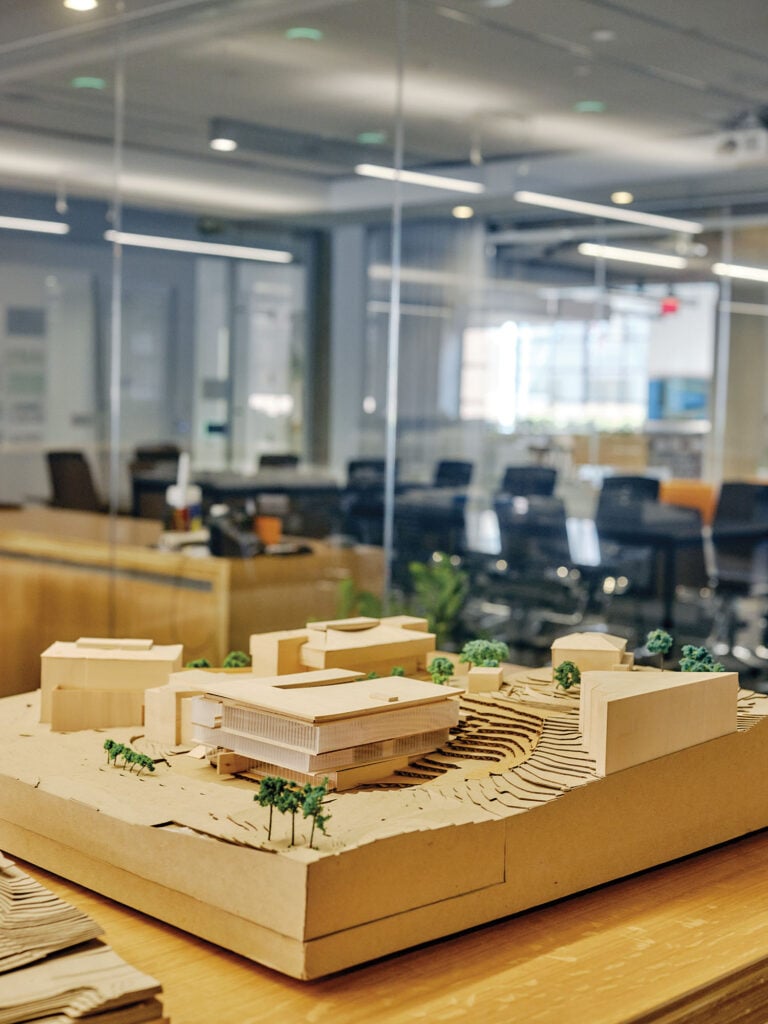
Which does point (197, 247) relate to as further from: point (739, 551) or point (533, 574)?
point (739, 551)

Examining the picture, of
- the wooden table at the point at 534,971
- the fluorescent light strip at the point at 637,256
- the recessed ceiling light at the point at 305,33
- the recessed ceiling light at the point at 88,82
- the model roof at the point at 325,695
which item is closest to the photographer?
the wooden table at the point at 534,971

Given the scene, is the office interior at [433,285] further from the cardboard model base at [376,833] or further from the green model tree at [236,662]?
the cardboard model base at [376,833]

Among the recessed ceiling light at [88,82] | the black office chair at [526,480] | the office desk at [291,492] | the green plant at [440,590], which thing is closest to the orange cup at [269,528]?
the office desk at [291,492]

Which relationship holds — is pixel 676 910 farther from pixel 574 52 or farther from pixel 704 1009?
pixel 574 52

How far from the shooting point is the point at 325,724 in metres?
1.39

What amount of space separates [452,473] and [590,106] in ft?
4.67

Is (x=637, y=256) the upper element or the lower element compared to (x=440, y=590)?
upper

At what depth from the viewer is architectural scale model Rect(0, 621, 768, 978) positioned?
1.22 meters

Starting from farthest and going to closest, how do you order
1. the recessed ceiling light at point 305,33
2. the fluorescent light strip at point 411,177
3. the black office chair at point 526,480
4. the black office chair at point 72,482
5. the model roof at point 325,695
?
the black office chair at point 72,482 < the black office chair at point 526,480 < the fluorescent light strip at point 411,177 < the recessed ceiling light at point 305,33 < the model roof at point 325,695

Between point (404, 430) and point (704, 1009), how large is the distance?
11.9 feet

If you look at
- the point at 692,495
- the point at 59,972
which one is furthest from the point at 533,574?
the point at 59,972

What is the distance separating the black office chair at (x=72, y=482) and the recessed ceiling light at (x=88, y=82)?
1.42 meters

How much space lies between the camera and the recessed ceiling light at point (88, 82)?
202 inches

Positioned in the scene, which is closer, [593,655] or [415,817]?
[415,817]
